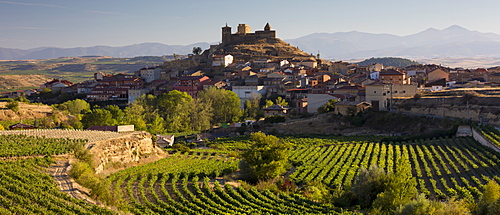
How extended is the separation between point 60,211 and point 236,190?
8.93 metres

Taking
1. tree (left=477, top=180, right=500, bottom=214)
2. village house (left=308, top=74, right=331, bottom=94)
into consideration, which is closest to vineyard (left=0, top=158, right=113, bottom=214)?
tree (left=477, top=180, right=500, bottom=214)

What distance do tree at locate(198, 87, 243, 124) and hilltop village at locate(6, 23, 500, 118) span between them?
17.1 ft

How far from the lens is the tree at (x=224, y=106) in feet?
198

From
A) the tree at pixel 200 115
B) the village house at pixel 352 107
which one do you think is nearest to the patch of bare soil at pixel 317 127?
the village house at pixel 352 107

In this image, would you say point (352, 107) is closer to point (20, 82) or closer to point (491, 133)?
point (491, 133)

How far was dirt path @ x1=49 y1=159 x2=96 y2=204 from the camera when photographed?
66.0 feet

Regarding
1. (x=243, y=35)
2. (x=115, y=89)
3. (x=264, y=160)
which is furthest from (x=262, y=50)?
(x=264, y=160)

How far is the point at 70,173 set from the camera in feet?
73.5

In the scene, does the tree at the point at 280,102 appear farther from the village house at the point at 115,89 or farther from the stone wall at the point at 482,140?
the stone wall at the point at 482,140

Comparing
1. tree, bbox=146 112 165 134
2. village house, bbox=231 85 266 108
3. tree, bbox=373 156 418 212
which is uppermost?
village house, bbox=231 85 266 108

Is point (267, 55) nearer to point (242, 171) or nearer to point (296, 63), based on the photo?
point (296, 63)

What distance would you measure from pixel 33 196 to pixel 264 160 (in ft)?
41.0

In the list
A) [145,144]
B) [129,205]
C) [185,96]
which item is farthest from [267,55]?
[129,205]

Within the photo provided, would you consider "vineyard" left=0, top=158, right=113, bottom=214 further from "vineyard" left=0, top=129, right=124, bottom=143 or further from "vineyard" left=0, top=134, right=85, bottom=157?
"vineyard" left=0, top=129, right=124, bottom=143
